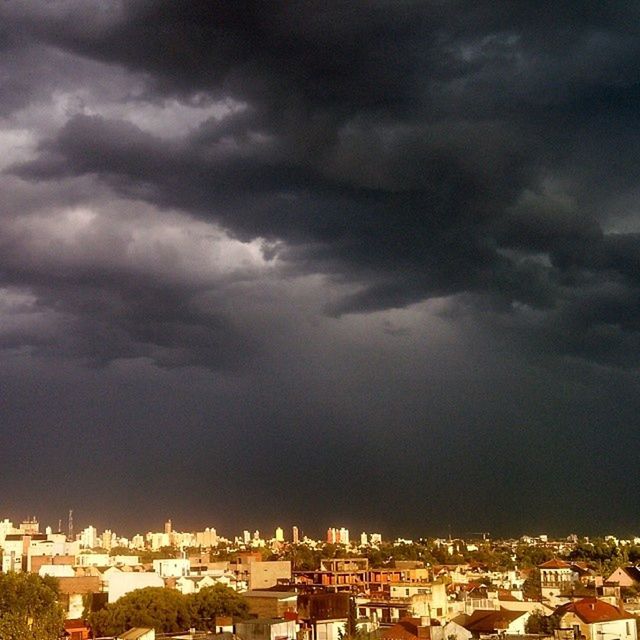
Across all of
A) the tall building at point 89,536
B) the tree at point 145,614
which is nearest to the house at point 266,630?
the tree at point 145,614

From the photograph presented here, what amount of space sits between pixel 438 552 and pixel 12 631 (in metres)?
82.3

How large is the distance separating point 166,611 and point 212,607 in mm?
2795

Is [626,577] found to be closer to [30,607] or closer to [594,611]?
[594,611]

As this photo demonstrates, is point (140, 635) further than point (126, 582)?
No

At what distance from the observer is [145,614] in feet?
162

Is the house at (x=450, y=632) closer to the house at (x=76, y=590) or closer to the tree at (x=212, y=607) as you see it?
the tree at (x=212, y=607)

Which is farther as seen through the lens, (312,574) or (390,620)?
(312,574)

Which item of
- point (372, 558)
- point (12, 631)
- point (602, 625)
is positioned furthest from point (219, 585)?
point (372, 558)

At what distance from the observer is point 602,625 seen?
41.2m

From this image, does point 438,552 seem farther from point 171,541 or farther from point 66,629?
point 171,541

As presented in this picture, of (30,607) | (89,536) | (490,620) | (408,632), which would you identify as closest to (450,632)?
(408,632)

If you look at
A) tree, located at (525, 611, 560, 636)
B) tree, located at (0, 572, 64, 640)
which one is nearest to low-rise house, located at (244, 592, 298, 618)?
tree, located at (0, 572, 64, 640)

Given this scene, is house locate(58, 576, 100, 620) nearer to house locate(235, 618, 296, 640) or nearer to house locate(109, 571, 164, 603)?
house locate(109, 571, 164, 603)

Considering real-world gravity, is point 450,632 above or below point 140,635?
below
